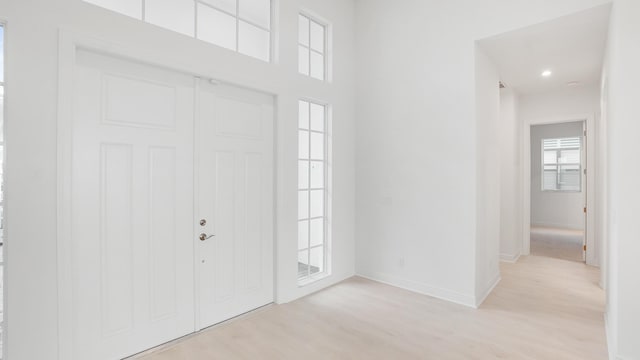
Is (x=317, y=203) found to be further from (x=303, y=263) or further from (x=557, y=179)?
(x=557, y=179)

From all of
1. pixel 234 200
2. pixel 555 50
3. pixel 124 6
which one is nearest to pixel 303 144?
pixel 234 200

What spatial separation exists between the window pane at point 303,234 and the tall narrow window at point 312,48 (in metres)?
1.85

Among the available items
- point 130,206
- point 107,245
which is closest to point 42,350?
point 107,245

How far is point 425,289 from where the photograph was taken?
3.78 m

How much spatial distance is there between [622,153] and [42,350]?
13.6 ft

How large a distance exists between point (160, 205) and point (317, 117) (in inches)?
85.6

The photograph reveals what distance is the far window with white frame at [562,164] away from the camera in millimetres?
8531

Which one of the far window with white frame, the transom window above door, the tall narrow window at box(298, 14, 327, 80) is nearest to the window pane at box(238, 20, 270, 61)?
the transom window above door

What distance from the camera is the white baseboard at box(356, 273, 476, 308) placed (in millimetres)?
3484

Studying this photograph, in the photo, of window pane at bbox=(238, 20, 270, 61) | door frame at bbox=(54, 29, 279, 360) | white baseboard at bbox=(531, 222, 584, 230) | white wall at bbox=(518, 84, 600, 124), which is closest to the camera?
door frame at bbox=(54, 29, 279, 360)

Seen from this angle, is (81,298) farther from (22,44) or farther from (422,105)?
(422,105)

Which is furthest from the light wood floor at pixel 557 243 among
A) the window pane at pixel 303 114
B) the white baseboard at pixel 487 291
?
the window pane at pixel 303 114

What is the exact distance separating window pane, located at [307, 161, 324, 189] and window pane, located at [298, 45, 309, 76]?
1.13 meters

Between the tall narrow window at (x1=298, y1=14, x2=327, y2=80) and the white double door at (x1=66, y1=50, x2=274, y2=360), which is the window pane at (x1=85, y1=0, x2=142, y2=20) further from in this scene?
the tall narrow window at (x1=298, y1=14, x2=327, y2=80)
